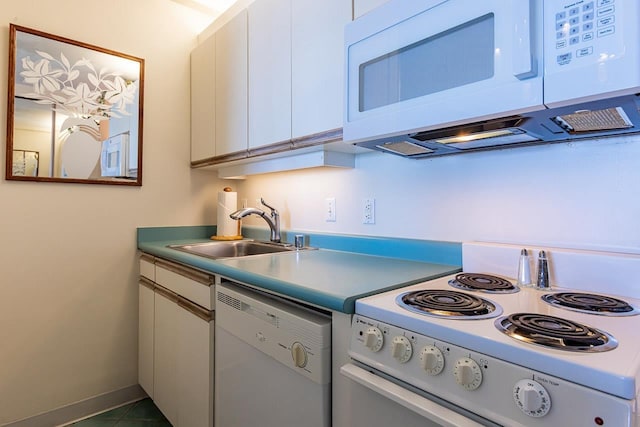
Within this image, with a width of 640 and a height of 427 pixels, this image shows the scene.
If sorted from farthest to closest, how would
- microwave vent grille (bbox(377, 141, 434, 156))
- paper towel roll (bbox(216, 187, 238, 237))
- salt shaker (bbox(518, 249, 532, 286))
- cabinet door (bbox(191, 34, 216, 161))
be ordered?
1. paper towel roll (bbox(216, 187, 238, 237))
2. cabinet door (bbox(191, 34, 216, 161))
3. microwave vent grille (bbox(377, 141, 434, 156))
4. salt shaker (bbox(518, 249, 532, 286))

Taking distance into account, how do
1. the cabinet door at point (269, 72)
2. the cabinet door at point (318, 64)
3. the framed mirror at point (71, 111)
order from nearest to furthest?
the cabinet door at point (318, 64) < the cabinet door at point (269, 72) < the framed mirror at point (71, 111)

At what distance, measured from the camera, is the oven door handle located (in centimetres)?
64

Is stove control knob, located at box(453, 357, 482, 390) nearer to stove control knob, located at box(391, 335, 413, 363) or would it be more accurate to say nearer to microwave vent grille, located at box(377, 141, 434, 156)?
stove control knob, located at box(391, 335, 413, 363)

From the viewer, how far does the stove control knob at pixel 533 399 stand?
21.6 inches

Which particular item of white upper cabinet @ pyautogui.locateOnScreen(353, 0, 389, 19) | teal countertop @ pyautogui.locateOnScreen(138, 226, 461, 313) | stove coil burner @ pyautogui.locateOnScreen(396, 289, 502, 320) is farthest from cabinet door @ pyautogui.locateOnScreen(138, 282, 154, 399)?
white upper cabinet @ pyautogui.locateOnScreen(353, 0, 389, 19)

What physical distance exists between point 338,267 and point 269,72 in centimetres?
102

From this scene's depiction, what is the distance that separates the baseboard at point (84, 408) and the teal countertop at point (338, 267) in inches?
35.1

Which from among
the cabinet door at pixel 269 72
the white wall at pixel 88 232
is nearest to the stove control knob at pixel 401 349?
the cabinet door at pixel 269 72

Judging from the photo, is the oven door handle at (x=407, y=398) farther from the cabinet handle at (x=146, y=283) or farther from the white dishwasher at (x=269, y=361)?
the cabinet handle at (x=146, y=283)

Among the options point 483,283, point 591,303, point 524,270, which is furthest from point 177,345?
point 591,303

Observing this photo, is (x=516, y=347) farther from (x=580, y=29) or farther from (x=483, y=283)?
(x=580, y=29)

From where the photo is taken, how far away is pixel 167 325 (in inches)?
67.5

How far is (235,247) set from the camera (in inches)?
84.2

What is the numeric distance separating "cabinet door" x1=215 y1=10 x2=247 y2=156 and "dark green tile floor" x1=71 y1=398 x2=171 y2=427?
4.99ft
